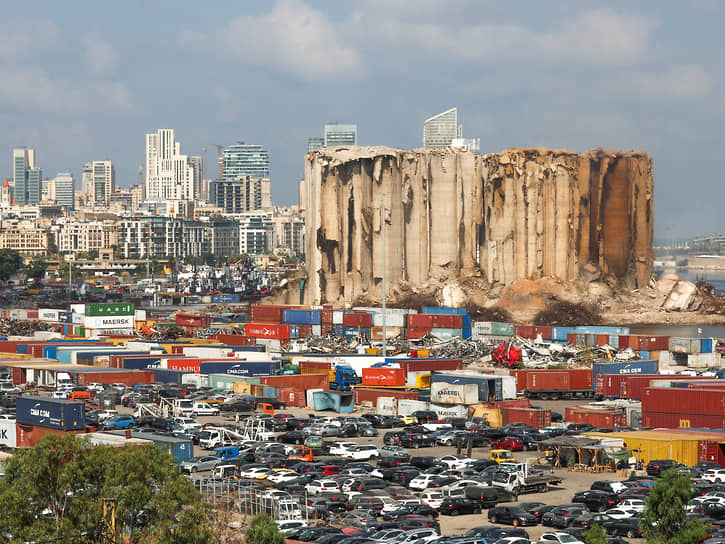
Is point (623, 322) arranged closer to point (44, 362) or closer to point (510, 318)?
point (510, 318)

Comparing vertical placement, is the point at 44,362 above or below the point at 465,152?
Answer: below

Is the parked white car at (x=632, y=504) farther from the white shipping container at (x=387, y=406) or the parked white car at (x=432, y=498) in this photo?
the white shipping container at (x=387, y=406)

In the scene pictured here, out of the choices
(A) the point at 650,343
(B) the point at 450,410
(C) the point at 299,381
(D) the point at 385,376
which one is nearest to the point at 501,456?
(B) the point at 450,410

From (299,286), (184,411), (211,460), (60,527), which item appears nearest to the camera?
(60,527)

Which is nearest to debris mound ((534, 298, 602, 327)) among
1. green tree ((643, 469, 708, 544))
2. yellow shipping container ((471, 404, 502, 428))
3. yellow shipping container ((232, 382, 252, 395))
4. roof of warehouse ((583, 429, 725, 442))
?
yellow shipping container ((232, 382, 252, 395))

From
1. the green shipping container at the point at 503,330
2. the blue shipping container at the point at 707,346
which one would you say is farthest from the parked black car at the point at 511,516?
the green shipping container at the point at 503,330

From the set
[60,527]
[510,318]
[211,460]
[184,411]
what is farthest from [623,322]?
[60,527]

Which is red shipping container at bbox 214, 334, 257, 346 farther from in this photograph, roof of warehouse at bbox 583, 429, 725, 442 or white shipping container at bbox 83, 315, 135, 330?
roof of warehouse at bbox 583, 429, 725, 442
